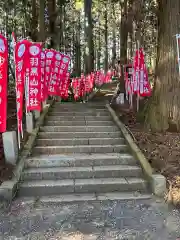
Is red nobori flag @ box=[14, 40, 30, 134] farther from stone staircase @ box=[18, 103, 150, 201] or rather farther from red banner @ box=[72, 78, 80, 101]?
red banner @ box=[72, 78, 80, 101]

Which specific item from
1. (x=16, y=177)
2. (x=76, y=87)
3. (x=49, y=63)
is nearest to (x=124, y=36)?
(x=76, y=87)

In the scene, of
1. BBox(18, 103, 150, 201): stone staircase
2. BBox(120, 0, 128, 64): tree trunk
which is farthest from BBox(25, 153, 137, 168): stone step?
BBox(120, 0, 128, 64): tree trunk

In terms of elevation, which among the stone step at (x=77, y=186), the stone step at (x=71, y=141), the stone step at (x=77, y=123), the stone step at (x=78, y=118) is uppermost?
the stone step at (x=78, y=118)

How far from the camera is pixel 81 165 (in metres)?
7.06

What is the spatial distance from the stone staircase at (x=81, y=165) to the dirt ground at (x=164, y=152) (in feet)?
1.35

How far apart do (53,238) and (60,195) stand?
5.42 feet

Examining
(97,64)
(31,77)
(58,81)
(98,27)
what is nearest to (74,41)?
(98,27)

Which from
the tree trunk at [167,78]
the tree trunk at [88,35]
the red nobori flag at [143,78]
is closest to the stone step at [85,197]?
the tree trunk at [167,78]

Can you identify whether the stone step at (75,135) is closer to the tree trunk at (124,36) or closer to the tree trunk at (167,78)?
the tree trunk at (167,78)

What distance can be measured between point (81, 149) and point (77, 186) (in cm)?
173

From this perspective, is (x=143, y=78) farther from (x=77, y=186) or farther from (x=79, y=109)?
(x=77, y=186)

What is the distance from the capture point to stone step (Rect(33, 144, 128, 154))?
7.73 m

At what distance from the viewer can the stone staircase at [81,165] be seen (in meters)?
6.14

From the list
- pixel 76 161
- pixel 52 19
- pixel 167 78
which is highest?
pixel 52 19
